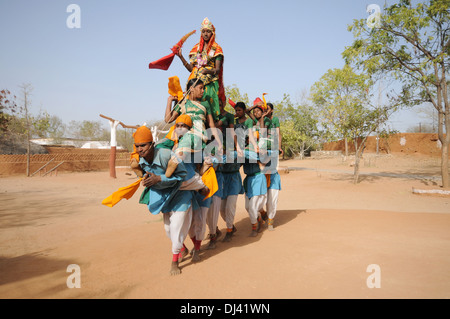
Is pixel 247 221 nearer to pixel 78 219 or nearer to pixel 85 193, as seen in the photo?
pixel 78 219

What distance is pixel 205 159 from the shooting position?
4336mm

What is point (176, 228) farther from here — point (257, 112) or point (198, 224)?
point (257, 112)

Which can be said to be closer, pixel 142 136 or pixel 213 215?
pixel 142 136

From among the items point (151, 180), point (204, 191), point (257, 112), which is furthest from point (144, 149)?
point (257, 112)

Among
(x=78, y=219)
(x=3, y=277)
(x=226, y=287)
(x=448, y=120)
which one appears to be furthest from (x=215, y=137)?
(x=448, y=120)

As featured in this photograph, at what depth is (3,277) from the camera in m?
3.84

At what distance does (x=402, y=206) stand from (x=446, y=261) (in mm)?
6176

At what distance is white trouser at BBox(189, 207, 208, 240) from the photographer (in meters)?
4.51

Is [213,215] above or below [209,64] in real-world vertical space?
below

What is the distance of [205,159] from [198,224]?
1.04m

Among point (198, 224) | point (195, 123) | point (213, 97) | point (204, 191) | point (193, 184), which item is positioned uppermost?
point (213, 97)

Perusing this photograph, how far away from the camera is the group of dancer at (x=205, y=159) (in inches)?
148

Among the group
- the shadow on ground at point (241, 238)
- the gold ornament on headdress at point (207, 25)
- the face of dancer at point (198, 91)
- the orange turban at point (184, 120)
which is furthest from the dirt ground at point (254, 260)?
the gold ornament on headdress at point (207, 25)

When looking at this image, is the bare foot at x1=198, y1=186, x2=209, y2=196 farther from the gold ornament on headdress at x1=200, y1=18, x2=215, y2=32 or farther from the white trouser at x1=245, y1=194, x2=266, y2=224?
the gold ornament on headdress at x1=200, y1=18, x2=215, y2=32
